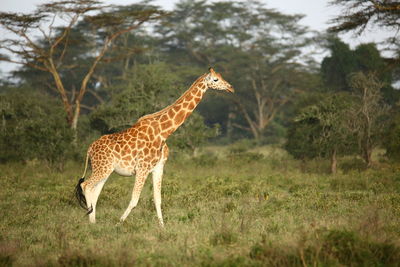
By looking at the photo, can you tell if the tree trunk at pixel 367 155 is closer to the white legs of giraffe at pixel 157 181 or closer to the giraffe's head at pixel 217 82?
the giraffe's head at pixel 217 82

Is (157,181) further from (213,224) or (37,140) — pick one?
(37,140)

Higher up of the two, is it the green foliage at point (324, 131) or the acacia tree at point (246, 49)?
the green foliage at point (324, 131)

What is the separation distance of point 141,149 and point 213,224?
68.9 inches

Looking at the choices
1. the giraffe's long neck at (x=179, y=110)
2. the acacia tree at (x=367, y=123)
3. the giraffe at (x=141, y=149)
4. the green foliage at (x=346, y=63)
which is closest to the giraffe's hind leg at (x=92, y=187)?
the giraffe at (x=141, y=149)

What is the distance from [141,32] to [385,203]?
36.0 m

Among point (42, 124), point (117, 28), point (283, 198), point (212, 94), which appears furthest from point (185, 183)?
point (212, 94)

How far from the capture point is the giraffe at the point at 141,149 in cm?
871

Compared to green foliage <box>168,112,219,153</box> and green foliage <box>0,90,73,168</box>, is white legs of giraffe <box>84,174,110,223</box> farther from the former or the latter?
green foliage <box>168,112,219,153</box>

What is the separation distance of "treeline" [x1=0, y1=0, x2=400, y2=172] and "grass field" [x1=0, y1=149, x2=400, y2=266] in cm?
273

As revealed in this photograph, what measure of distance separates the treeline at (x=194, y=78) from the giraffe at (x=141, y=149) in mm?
9324

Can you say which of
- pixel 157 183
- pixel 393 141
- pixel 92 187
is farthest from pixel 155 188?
pixel 393 141

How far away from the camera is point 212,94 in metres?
40.7

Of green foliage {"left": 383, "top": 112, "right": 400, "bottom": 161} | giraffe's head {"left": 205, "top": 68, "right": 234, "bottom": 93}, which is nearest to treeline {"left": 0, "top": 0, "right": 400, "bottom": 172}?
green foliage {"left": 383, "top": 112, "right": 400, "bottom": 161}

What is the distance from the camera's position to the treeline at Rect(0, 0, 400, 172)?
18.2 m
